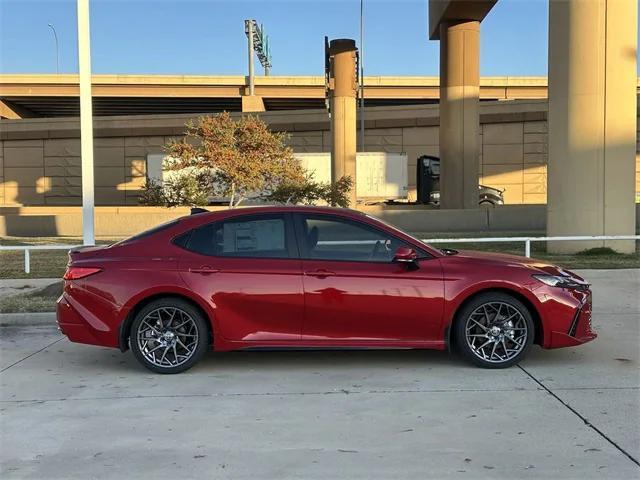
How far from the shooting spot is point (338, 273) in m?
5.70

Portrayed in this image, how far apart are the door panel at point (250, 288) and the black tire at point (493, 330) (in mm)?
1524

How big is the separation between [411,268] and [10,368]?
4060 mm

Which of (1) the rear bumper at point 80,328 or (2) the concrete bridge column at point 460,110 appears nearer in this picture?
(1) the rear bumper at point 80,328

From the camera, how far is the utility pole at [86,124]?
36.5 ft

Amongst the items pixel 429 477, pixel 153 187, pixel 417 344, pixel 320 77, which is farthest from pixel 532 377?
pixel 320 77

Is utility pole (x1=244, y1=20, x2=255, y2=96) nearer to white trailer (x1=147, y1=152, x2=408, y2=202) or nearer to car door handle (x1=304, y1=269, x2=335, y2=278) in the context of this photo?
white trailer (x1=147, y1=152, x2=408, y2=202)

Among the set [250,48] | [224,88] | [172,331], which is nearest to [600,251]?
[172,331]

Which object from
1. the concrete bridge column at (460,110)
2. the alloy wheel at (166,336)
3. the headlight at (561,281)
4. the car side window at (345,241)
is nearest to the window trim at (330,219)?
the car side window at (345,241)

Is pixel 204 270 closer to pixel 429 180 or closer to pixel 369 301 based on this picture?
pixel 369 301

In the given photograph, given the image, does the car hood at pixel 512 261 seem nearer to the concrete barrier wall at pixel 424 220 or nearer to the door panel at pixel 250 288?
the door panel at pixel 250 288

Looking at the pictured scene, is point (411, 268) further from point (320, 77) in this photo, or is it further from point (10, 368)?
point (320, 77)

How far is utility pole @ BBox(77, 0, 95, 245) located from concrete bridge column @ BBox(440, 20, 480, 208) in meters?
21.0

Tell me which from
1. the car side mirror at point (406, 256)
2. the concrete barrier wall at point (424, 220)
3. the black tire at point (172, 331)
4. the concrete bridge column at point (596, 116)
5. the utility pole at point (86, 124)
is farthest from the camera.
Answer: the concrete barrier wall at point (424, 220)

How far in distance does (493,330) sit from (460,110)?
2510 cm
